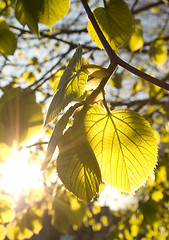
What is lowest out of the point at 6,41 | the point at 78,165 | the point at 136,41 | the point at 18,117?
the point at 78,165

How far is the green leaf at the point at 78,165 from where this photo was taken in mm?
385

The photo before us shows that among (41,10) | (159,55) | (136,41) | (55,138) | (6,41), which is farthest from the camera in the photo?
(159,55)

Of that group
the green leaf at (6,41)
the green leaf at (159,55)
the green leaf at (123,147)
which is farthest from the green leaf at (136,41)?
the green leaf at (123,147)

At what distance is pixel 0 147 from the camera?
1.62 feet

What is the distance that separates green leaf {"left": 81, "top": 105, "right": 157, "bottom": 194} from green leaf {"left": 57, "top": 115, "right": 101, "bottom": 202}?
0.02 metres

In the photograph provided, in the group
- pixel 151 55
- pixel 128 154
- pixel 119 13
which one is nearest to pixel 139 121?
pixel 128 154

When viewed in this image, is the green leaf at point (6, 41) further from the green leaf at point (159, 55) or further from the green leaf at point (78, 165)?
the green leaf at point (159, 55)

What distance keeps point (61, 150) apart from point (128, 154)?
0.38 ft

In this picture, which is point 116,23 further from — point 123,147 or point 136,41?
point 136,41

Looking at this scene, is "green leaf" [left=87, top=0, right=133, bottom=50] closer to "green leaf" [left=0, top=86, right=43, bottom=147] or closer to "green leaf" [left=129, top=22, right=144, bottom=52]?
"green leaf" [left=0, top=86, right=43, bottom=147]

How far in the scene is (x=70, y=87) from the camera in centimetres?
35

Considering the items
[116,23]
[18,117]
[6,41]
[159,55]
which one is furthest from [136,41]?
[18,117]

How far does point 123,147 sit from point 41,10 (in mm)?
328

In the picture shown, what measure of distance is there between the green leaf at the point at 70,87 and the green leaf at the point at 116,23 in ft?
0.55
